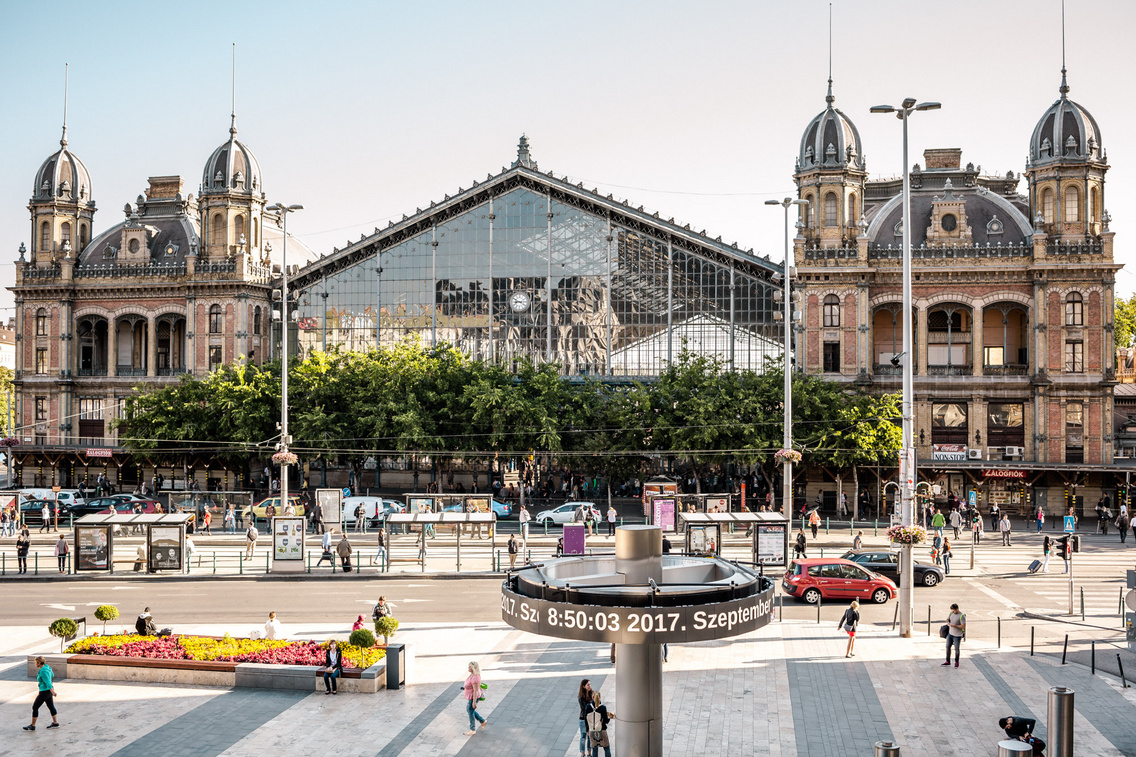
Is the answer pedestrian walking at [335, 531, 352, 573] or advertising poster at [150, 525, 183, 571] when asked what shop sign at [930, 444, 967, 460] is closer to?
pedestrian walking at [335, 531, 352, 573]

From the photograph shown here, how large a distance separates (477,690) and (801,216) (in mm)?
48975

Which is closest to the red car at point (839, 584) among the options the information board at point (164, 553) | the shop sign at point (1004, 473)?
the information board at point (164, 553)

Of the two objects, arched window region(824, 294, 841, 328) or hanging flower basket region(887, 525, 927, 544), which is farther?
arched window region(824, 294, 841, 328)

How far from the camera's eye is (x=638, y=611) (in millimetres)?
13695

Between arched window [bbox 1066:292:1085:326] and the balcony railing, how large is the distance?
355 cm

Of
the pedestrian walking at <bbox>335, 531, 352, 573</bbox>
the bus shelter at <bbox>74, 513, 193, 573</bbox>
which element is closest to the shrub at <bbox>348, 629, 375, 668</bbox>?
the pedestrian walking at <bbox>335, 531, 352, 573</bbox>

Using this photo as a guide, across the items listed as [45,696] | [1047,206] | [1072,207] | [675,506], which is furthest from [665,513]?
[1072,207]

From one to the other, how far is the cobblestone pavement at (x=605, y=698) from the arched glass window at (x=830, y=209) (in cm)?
3911

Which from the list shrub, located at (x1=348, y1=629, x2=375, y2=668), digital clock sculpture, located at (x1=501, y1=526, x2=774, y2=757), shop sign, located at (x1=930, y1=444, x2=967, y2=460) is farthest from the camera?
shop sign, located at (x1=930, y1=444, x2=967, y2=460)

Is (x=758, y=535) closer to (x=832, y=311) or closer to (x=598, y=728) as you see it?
(x=598, y=728)

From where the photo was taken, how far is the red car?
111 ft

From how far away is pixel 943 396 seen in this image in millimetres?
62312

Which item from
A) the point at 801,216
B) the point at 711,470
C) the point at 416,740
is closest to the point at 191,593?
the point at 416,740

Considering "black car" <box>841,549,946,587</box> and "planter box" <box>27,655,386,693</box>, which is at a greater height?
"black car" <box>841,549,946,587</box>
